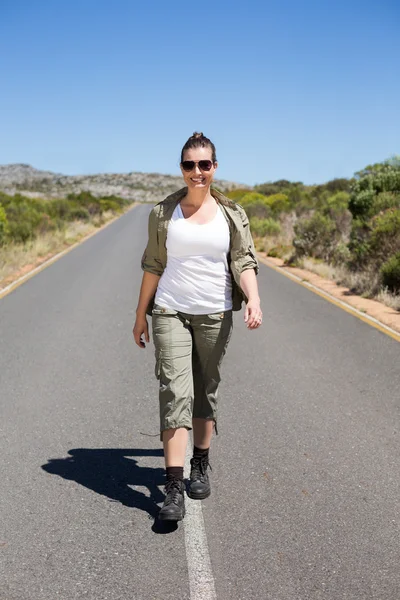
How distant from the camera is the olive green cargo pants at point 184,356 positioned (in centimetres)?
396

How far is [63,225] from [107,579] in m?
33.7

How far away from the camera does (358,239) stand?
58.5ft

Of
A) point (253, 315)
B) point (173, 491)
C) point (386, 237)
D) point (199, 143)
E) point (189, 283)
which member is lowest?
point (173, 491)

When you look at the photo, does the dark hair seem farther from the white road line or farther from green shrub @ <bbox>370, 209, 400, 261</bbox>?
green shrub @ <bbox>370, 209, 400, 261</bbox>

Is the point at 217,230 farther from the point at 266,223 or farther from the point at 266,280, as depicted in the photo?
the point at 266,223

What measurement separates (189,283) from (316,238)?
702 inches

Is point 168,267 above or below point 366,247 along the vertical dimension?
above

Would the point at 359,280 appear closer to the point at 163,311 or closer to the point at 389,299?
the point at 389,299

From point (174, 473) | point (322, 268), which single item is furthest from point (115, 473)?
point (322, 268)

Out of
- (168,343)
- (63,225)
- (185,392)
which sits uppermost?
(168,343)

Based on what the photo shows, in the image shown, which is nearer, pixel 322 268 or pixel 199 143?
pixel 199 143

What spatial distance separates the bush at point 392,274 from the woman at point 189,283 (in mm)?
9882

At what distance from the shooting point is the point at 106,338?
9312 millimetres

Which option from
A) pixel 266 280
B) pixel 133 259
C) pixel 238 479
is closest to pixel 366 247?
pixel 266 280
